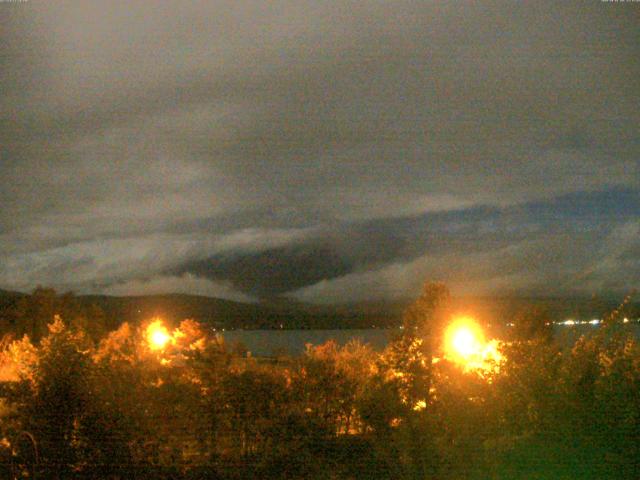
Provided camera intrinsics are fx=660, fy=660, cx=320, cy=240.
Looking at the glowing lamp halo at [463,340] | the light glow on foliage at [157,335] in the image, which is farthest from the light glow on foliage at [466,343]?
the light glow on foliage at [157,335]

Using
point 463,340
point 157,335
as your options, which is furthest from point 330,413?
point 157,335

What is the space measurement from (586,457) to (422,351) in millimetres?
4072

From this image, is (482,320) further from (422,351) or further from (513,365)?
(513,365)

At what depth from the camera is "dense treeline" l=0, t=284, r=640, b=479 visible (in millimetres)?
5789

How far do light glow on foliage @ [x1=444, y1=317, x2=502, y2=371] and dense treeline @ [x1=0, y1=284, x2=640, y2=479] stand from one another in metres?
0.33

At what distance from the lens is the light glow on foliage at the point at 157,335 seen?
1498cm

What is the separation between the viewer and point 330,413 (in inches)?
325

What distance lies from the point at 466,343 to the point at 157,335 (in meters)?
8.21

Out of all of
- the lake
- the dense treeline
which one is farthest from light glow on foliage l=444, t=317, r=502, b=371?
the lake

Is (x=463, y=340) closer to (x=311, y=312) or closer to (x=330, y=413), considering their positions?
(x=330, y=413)

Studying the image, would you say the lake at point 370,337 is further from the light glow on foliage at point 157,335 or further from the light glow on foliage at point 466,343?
the light glow on foliage at point 157,335

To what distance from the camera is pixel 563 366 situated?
5.96 m

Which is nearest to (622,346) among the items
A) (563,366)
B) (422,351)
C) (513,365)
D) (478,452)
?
(563,366)

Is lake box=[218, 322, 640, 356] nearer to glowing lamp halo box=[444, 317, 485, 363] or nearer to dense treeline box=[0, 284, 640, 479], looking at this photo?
dense treeline box=[0, 284, 640, 479]
